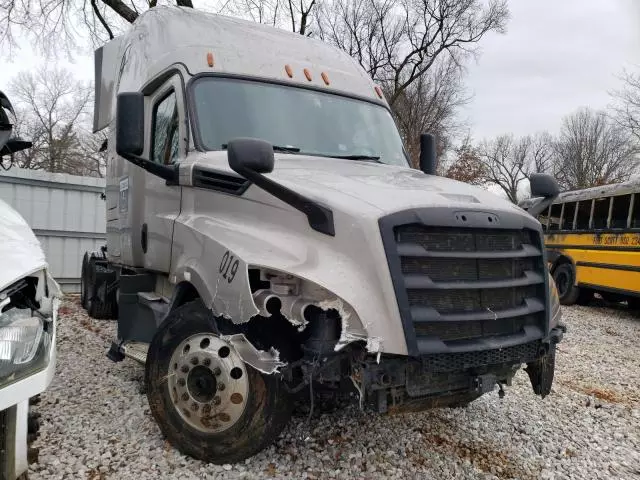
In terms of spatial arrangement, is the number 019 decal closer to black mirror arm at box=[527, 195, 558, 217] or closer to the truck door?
the truck door

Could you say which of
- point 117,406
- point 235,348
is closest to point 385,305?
point 235,348

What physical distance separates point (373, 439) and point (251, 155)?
2.22 m

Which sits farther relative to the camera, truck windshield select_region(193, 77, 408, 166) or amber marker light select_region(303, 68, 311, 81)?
amber marker light select_region(303, 68, 311, 81)

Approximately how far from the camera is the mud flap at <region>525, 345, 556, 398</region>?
11.2ft

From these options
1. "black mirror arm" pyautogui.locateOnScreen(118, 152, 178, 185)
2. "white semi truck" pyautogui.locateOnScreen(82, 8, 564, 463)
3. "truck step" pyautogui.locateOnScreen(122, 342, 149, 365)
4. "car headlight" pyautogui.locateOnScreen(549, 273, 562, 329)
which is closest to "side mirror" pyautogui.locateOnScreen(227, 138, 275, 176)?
"white semi truck" pyautogui.locateOnScreen(82, 8, 564, 463)

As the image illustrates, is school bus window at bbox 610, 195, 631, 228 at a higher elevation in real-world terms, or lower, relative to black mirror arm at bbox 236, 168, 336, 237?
higher

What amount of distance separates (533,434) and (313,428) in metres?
1.77

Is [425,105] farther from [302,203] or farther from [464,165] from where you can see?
[302,203]

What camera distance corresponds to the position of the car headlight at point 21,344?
6.42 feet

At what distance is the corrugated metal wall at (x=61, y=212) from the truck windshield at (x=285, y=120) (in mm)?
7934

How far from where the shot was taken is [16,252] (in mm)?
2330

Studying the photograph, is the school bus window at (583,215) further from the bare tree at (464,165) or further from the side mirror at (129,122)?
the bare tree at (464,165)

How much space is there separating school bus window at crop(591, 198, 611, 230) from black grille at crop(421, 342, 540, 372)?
31.8 feet

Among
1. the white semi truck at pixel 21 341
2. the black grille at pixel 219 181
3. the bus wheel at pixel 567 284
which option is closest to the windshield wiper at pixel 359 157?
the black grille at pixel 219 181
